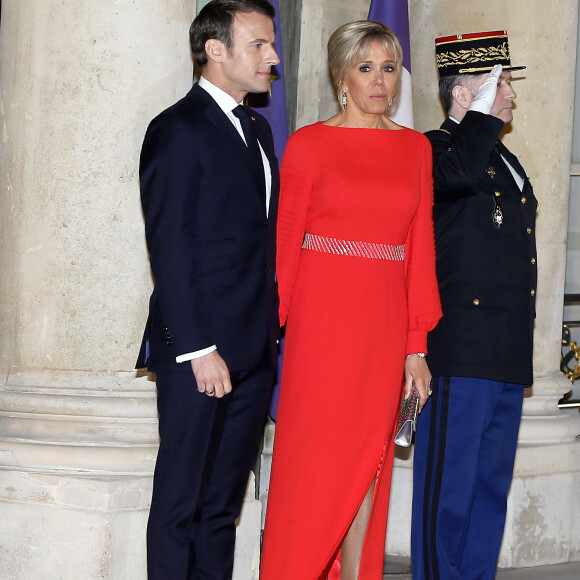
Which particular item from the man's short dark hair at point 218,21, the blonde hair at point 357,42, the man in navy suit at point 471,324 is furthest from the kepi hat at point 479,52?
the man's short dark hair at point 218,21

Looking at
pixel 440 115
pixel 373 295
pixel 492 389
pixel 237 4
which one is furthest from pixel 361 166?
pixel 440 115

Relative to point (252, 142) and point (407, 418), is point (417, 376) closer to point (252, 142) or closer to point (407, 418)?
point (407, 418)

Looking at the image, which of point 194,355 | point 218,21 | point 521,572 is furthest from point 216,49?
point 521,572

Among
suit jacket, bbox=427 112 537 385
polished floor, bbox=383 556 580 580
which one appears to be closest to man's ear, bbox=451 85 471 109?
suit jacket, bbox=427 112 537 385

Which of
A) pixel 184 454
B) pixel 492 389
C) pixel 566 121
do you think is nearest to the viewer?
pixel 184 454

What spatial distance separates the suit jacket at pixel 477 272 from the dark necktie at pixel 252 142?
0.81m

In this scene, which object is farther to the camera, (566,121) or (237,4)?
(566,121)

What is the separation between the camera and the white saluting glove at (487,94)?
419 cm

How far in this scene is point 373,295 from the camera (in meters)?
3.93

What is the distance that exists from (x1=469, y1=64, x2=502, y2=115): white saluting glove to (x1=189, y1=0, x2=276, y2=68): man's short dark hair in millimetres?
917

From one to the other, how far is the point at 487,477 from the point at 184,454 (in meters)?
1.35

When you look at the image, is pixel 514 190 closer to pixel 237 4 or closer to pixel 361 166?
pixel 361 166

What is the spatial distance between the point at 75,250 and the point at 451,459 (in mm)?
1577

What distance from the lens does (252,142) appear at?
12.0ft
